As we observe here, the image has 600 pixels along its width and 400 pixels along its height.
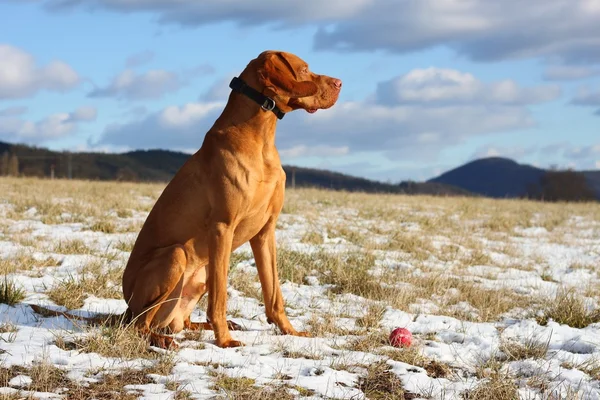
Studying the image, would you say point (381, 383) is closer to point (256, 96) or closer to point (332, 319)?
point (332, 319)

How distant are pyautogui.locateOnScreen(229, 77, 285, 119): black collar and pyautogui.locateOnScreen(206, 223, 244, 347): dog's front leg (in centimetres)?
77

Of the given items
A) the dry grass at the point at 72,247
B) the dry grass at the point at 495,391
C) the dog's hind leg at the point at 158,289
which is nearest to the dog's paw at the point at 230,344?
the dog's hind leg at the point at 158,289

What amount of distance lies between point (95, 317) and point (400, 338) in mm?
2073

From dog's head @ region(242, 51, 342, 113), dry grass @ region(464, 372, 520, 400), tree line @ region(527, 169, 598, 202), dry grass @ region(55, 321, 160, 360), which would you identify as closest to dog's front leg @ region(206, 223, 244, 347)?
dry grass @ region(55, 321, 160, 360)

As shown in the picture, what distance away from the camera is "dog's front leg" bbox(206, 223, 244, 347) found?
4047mm

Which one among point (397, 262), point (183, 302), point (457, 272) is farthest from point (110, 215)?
point (183, 302)

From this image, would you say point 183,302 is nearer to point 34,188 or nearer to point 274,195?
point 274,195

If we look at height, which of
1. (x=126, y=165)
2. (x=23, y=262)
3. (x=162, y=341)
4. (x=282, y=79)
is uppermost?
(x=126, y=165)

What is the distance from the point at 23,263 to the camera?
6.14m

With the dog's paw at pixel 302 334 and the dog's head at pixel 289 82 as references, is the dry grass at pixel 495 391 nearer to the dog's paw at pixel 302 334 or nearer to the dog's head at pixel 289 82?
the dog's paw at pixel 302 334

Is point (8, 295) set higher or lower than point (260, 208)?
lower

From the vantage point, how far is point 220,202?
159 inches

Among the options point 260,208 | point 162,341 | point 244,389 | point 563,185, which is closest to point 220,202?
point 260,208

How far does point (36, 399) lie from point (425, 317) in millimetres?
3021
